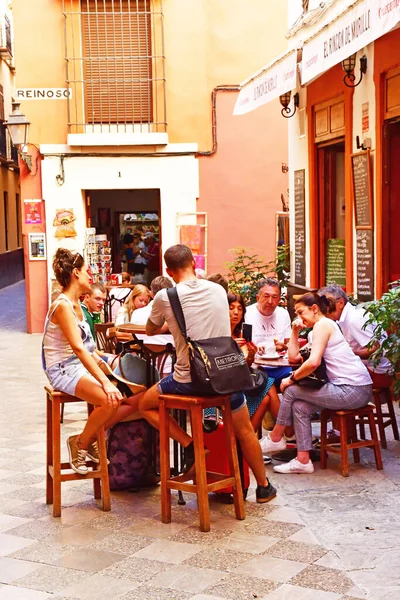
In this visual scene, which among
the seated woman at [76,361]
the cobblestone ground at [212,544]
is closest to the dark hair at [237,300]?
the cobblestone ground at [212,544]

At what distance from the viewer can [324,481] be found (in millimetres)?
6719

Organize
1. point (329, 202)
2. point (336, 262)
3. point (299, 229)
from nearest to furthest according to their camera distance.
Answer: point (336, 262), point (329, 202), point (299, 229)

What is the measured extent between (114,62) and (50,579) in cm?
1269

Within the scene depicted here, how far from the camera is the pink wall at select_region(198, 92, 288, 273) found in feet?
54.2

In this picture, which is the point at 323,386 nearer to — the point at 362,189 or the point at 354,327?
the point at 354,327

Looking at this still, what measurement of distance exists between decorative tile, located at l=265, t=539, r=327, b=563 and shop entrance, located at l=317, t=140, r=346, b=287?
6.53 metres

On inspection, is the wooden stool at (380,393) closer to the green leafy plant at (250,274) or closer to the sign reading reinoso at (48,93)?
the green leafy plant at (250,274)

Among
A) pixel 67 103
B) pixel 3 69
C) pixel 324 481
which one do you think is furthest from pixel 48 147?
pixel 3 69

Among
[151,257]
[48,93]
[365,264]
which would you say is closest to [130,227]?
[151,257]

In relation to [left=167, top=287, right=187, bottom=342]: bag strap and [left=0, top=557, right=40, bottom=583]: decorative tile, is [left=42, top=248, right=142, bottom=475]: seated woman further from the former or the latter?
[left=0, top=557, right=40, bottom=583]: decorative tile

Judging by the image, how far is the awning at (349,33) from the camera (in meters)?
7.06

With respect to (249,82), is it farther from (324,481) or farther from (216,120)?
(324,481)

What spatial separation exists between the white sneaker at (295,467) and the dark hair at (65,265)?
2180mm

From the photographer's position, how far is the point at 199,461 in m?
5.69
